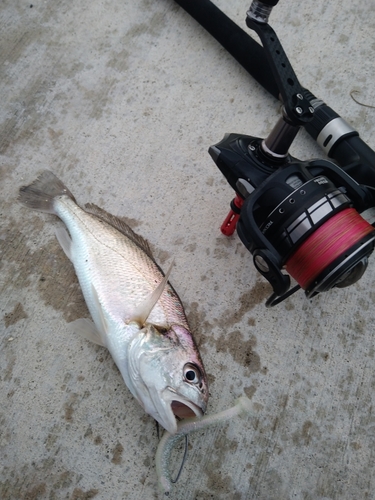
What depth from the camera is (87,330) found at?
1.91m

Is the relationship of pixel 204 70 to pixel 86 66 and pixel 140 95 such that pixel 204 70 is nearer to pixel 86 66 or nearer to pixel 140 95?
pixel 140 95

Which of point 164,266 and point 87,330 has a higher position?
point 164,266

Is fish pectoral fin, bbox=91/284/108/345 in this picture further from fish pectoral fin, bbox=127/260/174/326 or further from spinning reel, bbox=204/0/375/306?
spinning reel, bbox=204/0/375/306

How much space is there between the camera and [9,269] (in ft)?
6.95

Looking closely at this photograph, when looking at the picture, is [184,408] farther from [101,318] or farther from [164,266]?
[164,266]

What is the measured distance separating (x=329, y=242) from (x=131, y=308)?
0.89m

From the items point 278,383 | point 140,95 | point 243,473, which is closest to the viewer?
point 243,473

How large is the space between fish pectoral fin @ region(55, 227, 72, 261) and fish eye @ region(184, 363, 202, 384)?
2.67ft

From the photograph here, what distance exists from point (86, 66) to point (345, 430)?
2471mm

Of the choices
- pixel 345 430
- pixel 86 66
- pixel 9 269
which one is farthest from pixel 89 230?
pixel 345 430

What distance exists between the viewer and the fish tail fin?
218 centimetres

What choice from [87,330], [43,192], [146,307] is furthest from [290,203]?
[43,192]

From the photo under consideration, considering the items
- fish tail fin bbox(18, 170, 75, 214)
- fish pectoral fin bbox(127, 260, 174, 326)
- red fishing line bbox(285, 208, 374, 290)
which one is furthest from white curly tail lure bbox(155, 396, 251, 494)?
fish tail fin bbox(18, 170, 75, 214)

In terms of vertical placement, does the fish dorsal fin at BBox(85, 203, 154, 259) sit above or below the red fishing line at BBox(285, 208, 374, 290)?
below
